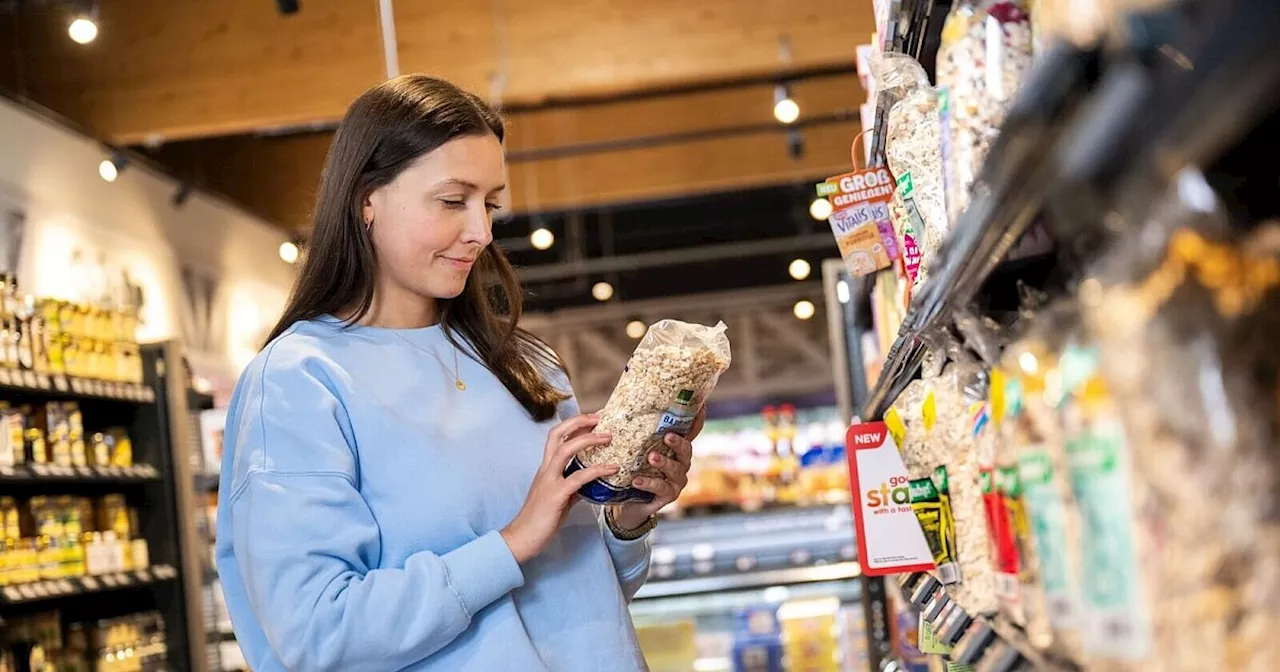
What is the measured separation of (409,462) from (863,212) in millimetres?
809

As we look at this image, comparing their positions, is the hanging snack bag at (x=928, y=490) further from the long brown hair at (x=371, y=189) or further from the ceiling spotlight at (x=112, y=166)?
the ceiling spotlight at (x=112, y=166)

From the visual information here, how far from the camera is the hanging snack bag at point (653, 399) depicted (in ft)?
5.94

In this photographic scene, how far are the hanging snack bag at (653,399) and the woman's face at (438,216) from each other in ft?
0.95

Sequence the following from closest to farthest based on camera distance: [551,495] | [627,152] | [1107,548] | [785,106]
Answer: [1107,548]
[551,495]
[785,106]
[627,152]

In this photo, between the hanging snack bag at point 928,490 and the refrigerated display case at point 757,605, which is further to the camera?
the refrigerated display case at point 757,605

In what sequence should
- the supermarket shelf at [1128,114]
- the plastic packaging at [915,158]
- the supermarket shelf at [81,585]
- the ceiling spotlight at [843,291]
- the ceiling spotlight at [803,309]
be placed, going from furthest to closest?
1. the ceiling spotlight at [803,309]
2. the supermarket shelf at [81,585]
3. the ceiling spotlight at [843,291]
4. the plastic packaging at [915,158]
5. the supermarket shelf at [1128,114]

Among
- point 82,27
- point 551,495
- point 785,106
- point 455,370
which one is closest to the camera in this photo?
point 551,495

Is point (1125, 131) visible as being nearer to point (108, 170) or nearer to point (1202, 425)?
point (1202, 425)

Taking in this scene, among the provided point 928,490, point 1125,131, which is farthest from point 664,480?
point 1125,131

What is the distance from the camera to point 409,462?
1.89m

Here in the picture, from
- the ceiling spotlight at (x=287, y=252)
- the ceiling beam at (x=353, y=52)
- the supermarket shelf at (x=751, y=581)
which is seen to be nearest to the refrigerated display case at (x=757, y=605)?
the supermarket shelf at (x=751, y=581)

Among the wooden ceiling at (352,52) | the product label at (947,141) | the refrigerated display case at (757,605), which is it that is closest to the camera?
the product label at (947,141)

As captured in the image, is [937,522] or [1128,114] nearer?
[1128,114]

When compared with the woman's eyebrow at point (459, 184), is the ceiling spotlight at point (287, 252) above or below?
above
